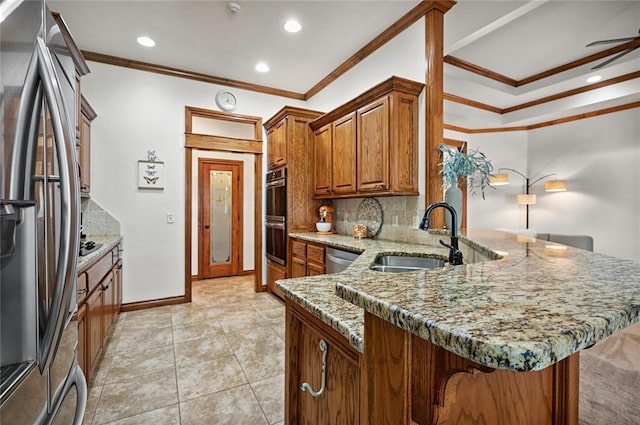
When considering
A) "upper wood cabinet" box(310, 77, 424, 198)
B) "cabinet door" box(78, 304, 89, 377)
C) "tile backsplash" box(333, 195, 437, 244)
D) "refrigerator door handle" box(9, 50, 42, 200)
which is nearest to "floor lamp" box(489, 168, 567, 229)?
"tile backsplash" box(333, 195, 437, 244)

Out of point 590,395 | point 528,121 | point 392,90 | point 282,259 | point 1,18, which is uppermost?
point 528,121

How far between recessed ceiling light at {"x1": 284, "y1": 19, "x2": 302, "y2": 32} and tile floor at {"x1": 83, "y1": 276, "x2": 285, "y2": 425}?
3.04m

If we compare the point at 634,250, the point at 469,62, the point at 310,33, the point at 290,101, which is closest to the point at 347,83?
the point at 310,33

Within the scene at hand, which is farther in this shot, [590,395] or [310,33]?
[310,33]

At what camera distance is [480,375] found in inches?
28.7

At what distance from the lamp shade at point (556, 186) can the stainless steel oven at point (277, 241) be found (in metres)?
4.94

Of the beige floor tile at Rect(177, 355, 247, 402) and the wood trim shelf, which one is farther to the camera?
the wood trim shelf

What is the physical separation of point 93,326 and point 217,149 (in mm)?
2618

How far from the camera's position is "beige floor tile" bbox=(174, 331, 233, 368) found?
2.45 metres

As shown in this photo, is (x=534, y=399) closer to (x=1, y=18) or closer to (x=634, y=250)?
(x=1, y=18)

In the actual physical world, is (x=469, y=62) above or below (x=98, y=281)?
above

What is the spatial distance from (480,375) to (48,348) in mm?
1105

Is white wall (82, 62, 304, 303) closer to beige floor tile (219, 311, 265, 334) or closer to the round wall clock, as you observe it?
the round wall clock

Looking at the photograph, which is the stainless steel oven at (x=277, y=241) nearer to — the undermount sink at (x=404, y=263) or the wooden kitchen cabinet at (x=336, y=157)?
the wooden kitchen cabinet at (x=336, y=157)
